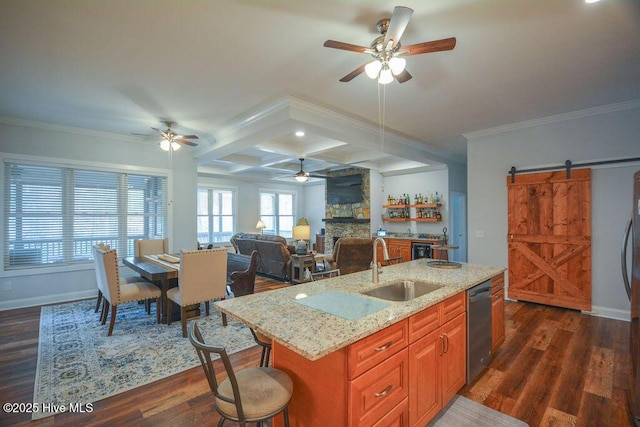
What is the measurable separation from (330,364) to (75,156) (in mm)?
5509

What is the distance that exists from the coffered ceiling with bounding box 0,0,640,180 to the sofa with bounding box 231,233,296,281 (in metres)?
2.08

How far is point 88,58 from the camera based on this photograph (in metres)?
2.64

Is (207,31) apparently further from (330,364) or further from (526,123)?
(526,123)

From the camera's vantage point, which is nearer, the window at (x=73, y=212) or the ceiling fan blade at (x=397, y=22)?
A: the ceiling fan blade at (x=397, y=22)

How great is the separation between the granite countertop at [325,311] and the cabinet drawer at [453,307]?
0.07 m

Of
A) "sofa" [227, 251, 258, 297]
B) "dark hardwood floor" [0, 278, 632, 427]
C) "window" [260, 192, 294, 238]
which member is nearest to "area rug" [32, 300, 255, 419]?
"dark hardwood floor" [0, 278, 632, 427]

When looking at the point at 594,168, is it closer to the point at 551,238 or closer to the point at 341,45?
the point at 551,238

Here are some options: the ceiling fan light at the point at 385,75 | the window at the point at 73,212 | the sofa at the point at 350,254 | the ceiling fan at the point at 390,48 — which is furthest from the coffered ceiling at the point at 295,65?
the sofa at the point at 350,254

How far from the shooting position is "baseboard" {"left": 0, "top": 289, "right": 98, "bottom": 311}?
13.8 feet

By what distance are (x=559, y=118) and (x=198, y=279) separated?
17.4 feet

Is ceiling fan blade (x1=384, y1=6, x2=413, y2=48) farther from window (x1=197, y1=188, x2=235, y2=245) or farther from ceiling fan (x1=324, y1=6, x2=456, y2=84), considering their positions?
window (x1=197, y1=188, x2=235, y2=245)

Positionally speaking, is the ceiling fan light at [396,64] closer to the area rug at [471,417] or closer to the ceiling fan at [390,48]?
the ceiling fan at [390,48]

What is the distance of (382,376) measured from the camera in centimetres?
144

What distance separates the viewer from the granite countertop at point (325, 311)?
1.25 metres
